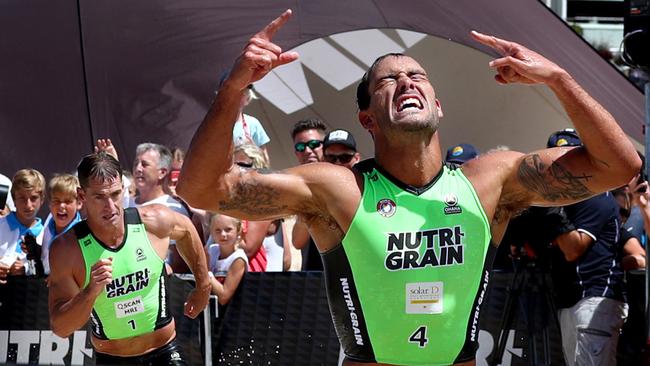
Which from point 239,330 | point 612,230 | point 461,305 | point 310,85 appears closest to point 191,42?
point 310,85

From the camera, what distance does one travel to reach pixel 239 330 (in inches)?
283

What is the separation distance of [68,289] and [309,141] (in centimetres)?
253

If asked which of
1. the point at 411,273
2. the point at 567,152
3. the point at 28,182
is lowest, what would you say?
the point at 411,273

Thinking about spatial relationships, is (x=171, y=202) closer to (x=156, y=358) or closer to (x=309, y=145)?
(x=309, y=145)

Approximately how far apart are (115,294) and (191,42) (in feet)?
12.0

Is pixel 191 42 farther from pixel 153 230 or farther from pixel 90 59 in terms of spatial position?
pixel 153 230

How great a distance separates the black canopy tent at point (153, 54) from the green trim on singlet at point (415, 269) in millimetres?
5283

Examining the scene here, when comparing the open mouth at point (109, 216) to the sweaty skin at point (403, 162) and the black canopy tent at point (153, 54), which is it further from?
the black canopy tent at point (153, 54)

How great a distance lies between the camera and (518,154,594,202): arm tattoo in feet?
12.5

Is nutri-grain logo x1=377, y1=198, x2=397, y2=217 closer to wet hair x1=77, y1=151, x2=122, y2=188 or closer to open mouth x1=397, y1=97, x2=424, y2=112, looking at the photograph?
open mouth x1=397, y1=97, x2=424, y2=112

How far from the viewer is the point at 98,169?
5.80m

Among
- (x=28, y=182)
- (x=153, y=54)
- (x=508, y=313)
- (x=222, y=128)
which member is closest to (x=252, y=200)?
(x=222, y=128)

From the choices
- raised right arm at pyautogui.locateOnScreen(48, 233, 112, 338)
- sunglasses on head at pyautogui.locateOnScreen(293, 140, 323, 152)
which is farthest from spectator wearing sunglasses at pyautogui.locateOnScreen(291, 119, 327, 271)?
raised right arm at pyautogui.locateOnScreen(48, 233, 112, 338)

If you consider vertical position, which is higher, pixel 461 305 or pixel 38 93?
pixel 38 93
